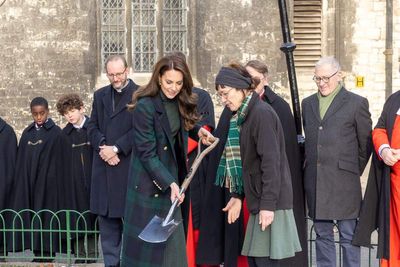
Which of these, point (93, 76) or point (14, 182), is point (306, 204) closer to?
point (14, 182)

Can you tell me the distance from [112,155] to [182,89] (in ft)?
5.64

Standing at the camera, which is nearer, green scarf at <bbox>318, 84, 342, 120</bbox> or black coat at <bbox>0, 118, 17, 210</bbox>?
green scarf at <bbox>318, 84, 342, 120</bbox>

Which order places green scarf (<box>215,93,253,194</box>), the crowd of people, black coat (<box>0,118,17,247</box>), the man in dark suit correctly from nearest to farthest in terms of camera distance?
the crowd of people → green scarf (<box>215,93,253,194</box>) → the man in dark suit → black coat (<box>0,118,17,247</box>)

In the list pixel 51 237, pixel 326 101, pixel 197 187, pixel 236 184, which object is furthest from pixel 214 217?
pixel 51 237

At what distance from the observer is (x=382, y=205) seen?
269 inches

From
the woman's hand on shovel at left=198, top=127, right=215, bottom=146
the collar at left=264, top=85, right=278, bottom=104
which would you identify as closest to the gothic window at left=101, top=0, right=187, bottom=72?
the collar at left=264, top=85, right=278, bottom=104

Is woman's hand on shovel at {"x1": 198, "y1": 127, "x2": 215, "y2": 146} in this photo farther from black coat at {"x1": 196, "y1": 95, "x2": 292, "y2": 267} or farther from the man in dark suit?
the man in dark suit

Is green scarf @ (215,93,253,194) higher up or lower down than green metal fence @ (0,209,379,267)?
higher up

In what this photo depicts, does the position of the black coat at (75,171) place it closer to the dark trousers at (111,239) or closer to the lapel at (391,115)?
the dark trousers at (111,239)

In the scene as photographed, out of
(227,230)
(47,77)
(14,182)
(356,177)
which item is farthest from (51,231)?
(47,77)

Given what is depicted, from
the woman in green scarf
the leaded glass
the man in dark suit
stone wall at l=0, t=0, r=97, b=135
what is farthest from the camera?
the leaded glass

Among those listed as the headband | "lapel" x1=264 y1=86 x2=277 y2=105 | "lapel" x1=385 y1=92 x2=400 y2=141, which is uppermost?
the headband

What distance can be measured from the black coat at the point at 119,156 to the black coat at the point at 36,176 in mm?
1391

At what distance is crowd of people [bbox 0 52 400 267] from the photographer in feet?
19.7
